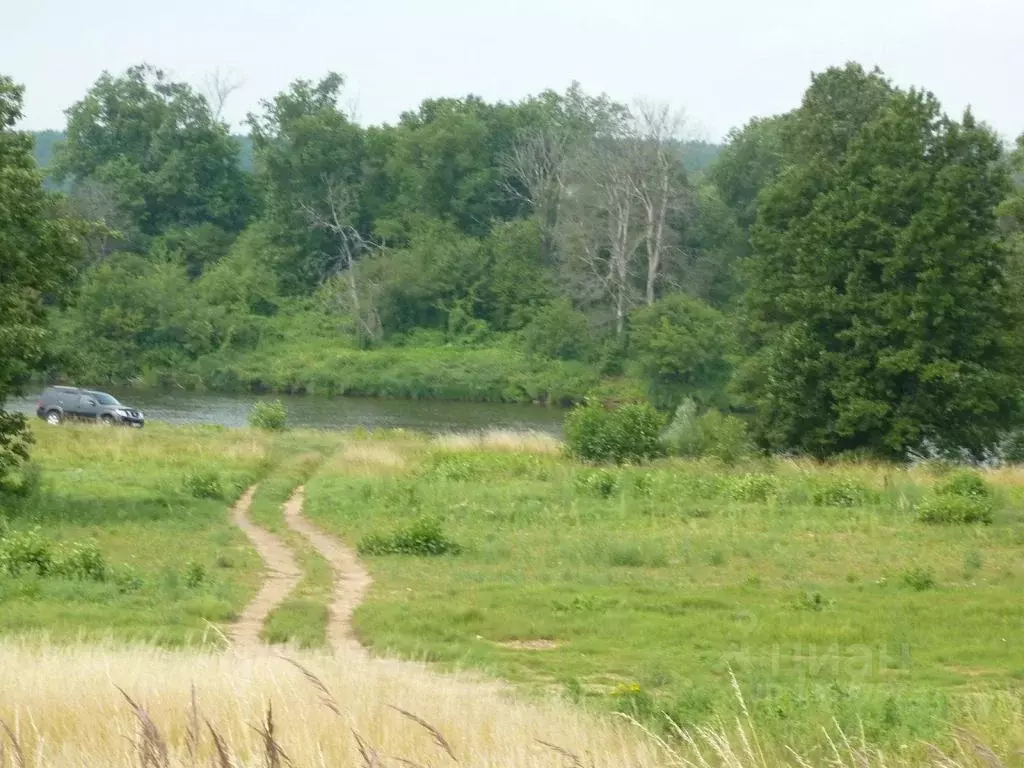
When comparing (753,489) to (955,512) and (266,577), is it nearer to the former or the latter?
(955,512)

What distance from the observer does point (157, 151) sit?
93938 mm

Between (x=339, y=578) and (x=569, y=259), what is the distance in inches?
2564

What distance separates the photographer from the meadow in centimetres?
719

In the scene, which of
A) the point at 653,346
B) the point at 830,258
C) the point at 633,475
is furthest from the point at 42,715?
the point at 653,346

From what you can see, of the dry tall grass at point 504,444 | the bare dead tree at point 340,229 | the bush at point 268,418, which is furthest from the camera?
the bare dead tree at point 340,229

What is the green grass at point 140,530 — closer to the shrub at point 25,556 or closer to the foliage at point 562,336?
the shrub at point 25,556

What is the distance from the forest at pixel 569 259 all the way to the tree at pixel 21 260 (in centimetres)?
2259

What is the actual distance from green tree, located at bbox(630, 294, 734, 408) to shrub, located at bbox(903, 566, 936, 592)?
51.4m

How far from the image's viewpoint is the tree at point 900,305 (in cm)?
3747

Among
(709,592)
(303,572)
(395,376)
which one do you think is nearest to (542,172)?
(395,376)

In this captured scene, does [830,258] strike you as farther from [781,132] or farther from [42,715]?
[42,715]

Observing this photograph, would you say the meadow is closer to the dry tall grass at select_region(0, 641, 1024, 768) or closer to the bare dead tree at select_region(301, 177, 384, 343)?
the dry tall grass at select_region(0, 641, 1024, 768)

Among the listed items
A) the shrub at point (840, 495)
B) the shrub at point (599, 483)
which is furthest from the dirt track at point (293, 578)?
the shrub at point (840, 495)

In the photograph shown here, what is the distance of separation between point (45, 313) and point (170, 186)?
7216 cm
